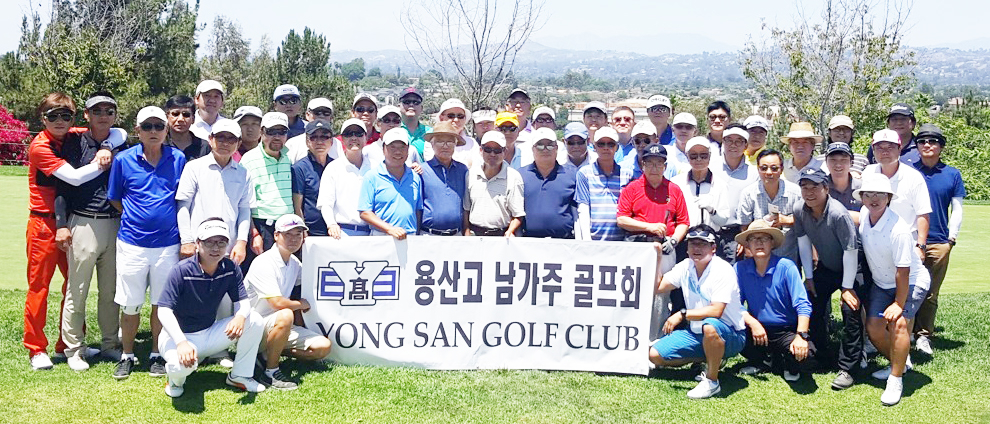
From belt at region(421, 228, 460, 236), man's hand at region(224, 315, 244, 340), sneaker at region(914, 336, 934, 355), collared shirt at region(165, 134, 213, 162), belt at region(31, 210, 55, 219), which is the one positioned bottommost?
sneaker at region(914, 336, 934, 355)

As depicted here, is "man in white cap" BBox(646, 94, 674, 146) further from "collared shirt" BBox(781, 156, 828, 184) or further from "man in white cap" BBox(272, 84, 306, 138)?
"man in white cap" BBox(272, 84, 306, 138)

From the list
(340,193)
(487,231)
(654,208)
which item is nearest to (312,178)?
(340,193)

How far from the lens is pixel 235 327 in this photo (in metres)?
5.88

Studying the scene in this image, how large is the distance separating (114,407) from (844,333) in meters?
5.28

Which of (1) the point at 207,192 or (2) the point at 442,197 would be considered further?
(2) the point at 442,197

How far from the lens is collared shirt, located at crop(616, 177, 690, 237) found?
6773mm

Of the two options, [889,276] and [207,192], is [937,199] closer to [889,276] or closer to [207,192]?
[889,276]

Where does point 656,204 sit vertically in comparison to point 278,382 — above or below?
above

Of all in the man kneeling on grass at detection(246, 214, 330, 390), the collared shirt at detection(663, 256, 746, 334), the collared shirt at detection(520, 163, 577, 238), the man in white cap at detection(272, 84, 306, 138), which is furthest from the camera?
the man in white cap at detection(272, 84, 306, 138)

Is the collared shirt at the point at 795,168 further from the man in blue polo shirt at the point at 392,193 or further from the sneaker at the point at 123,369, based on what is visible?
the sneaker at the point at 123,369

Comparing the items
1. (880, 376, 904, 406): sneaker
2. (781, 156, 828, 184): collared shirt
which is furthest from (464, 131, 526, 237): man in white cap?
(880, 376, 904, 406): sneaker

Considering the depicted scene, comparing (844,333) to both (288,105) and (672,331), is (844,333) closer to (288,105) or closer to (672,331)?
(672,331)

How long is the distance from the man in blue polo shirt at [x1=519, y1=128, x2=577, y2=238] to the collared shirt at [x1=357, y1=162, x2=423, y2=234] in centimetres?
92

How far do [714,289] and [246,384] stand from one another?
3.36 m
